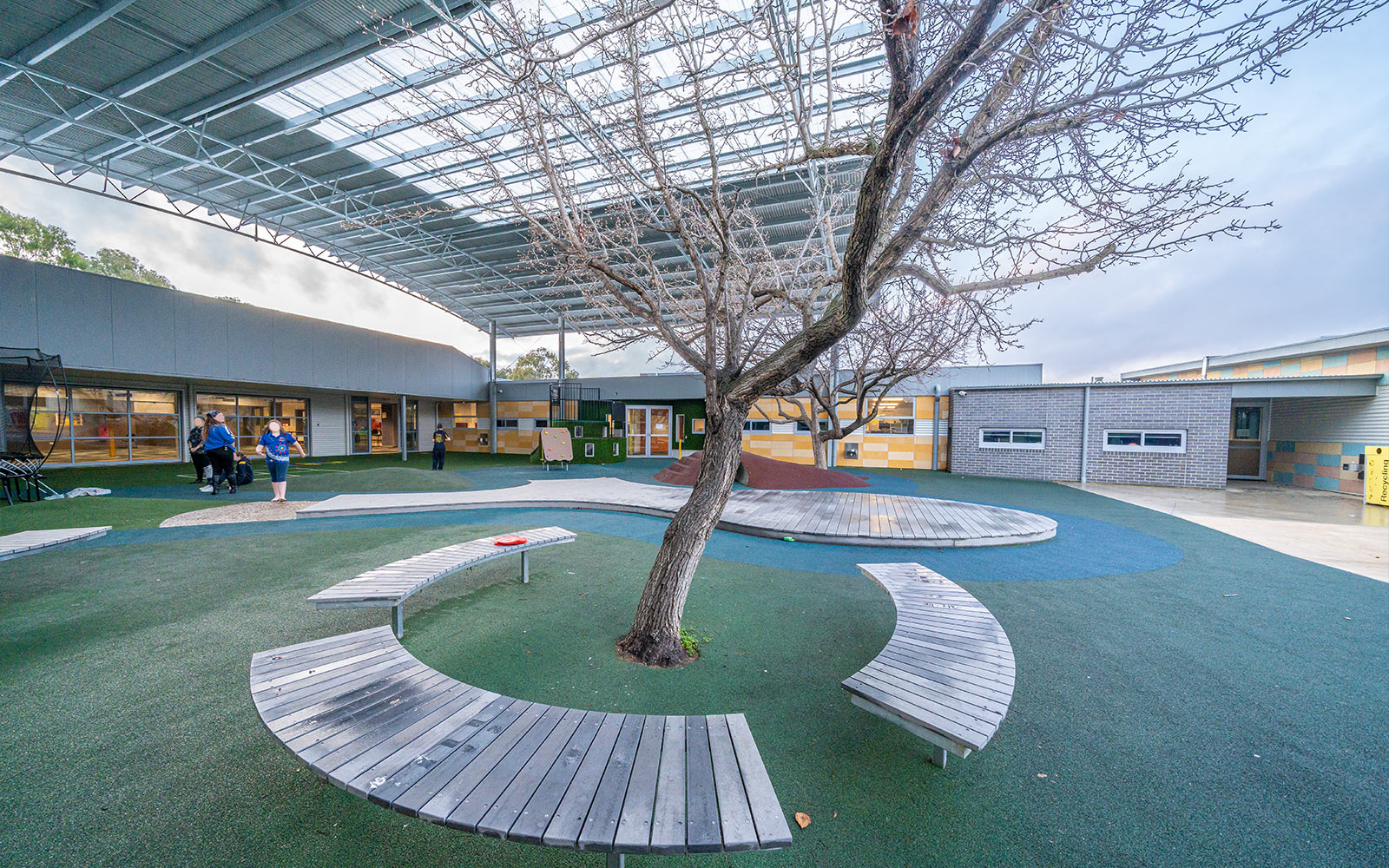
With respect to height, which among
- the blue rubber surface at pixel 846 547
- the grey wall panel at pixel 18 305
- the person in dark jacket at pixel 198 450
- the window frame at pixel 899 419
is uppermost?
the grey wall panel at pixel 18 305

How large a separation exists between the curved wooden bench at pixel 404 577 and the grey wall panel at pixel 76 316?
55.9 feet

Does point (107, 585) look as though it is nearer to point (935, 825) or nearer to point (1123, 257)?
point (935, 825)

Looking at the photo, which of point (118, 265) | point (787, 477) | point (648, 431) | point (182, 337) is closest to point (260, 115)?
point (182, 337)

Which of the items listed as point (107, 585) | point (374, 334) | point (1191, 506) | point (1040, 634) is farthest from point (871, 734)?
point (374, 334)

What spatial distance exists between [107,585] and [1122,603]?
10443mm

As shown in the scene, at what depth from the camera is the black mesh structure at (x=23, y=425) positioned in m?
8.60

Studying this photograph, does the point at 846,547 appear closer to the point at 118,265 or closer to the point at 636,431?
the point at 636,431

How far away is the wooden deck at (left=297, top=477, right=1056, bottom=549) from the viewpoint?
274 inches

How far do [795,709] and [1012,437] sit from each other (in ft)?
54.9

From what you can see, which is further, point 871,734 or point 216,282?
point 216,282

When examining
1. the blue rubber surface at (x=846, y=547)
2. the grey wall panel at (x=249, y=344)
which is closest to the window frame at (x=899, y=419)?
the blue rubber surface at (x=846, y=547)

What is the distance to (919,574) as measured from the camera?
4.33 m

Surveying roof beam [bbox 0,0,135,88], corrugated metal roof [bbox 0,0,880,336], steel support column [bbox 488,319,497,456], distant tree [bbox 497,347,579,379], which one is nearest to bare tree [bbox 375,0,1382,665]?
corrugated metal roof [bbox 0,0,880,336]

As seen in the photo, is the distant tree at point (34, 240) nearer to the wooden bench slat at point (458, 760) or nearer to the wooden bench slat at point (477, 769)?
the wooden bench slat at point (458, 760)
